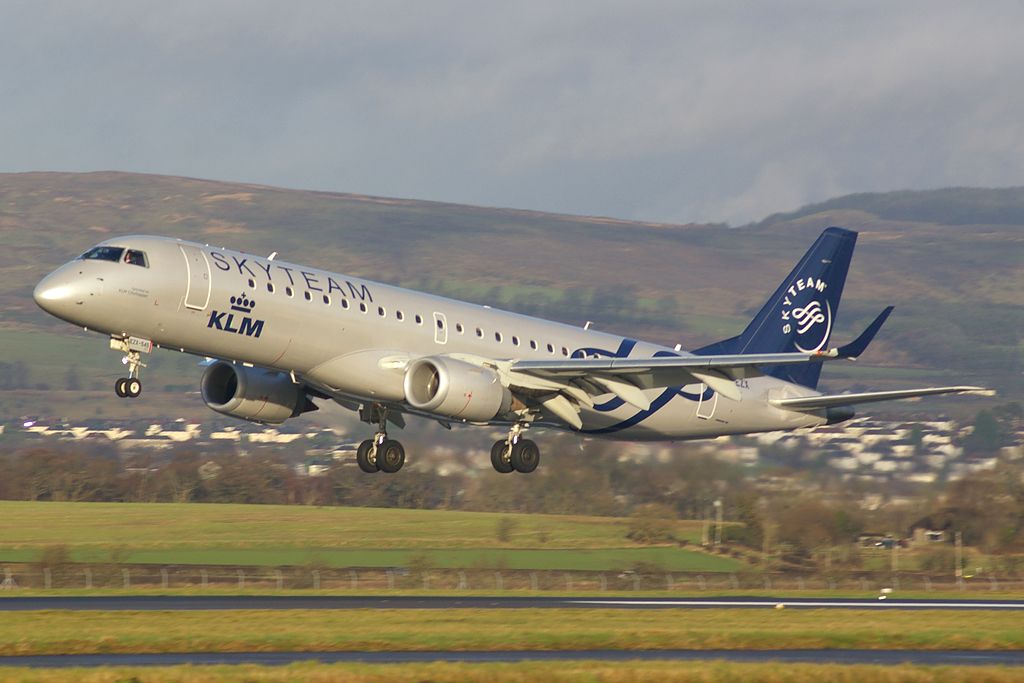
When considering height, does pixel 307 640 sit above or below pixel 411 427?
below

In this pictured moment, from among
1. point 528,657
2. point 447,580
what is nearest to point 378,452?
point 528,657

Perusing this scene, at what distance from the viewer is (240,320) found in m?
35.6

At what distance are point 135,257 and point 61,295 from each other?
6.40 ft

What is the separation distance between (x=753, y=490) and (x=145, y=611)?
104 feet

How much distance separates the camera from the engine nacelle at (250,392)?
40938mm

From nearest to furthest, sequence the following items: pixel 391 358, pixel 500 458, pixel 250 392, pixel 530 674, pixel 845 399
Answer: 1. pixel 530 674
2. pixel 391 358
3. pixel 250 392
4. pixel 500 458
5. pixel 845 399

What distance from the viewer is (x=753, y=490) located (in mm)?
64750

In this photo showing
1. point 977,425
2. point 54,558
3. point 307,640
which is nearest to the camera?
point 307,640

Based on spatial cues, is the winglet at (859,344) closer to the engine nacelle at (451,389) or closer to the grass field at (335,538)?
the engine nacelle at (451,389)

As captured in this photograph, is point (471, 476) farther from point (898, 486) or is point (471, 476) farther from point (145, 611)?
point (145, 611)

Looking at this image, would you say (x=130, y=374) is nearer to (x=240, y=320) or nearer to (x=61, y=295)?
(x=61, y=295)

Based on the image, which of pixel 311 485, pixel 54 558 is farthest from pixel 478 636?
pixel 311 485

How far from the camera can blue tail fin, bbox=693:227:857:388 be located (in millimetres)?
48000

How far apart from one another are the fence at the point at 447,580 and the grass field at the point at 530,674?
91.2ft
